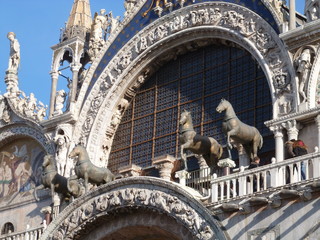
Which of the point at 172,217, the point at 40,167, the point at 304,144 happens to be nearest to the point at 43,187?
the point at 40,167

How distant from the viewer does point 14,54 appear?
32812mm

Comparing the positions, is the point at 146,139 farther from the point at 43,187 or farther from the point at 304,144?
the point at 304,144

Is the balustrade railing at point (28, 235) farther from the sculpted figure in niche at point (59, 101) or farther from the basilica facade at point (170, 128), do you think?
the sculpted figure in niche at point (59, 101)

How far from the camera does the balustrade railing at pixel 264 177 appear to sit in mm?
20609

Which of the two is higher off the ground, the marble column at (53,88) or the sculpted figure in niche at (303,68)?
the marble column at (53,88)

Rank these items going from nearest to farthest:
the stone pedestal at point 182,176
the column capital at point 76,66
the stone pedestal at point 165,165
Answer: the stone pedestal at point 182,176 → the stone pedestal at point 165,165 → the column capital at point 76,66

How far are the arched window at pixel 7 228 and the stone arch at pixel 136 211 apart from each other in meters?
4.89

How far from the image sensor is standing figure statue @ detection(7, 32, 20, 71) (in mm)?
32719

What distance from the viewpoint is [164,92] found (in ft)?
94.0

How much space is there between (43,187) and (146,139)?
3517 millimetres

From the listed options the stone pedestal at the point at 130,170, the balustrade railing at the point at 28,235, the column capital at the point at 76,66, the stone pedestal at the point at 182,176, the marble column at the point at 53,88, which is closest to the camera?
the stone pedestal at the point at 182,176

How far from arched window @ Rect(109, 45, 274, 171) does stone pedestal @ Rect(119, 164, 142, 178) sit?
45 cm

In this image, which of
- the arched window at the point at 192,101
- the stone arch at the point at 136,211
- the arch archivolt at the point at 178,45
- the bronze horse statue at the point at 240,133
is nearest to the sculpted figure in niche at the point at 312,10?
the arch archivolt at the point at 178,45

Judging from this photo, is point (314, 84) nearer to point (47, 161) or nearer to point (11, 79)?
point (47, 161)
